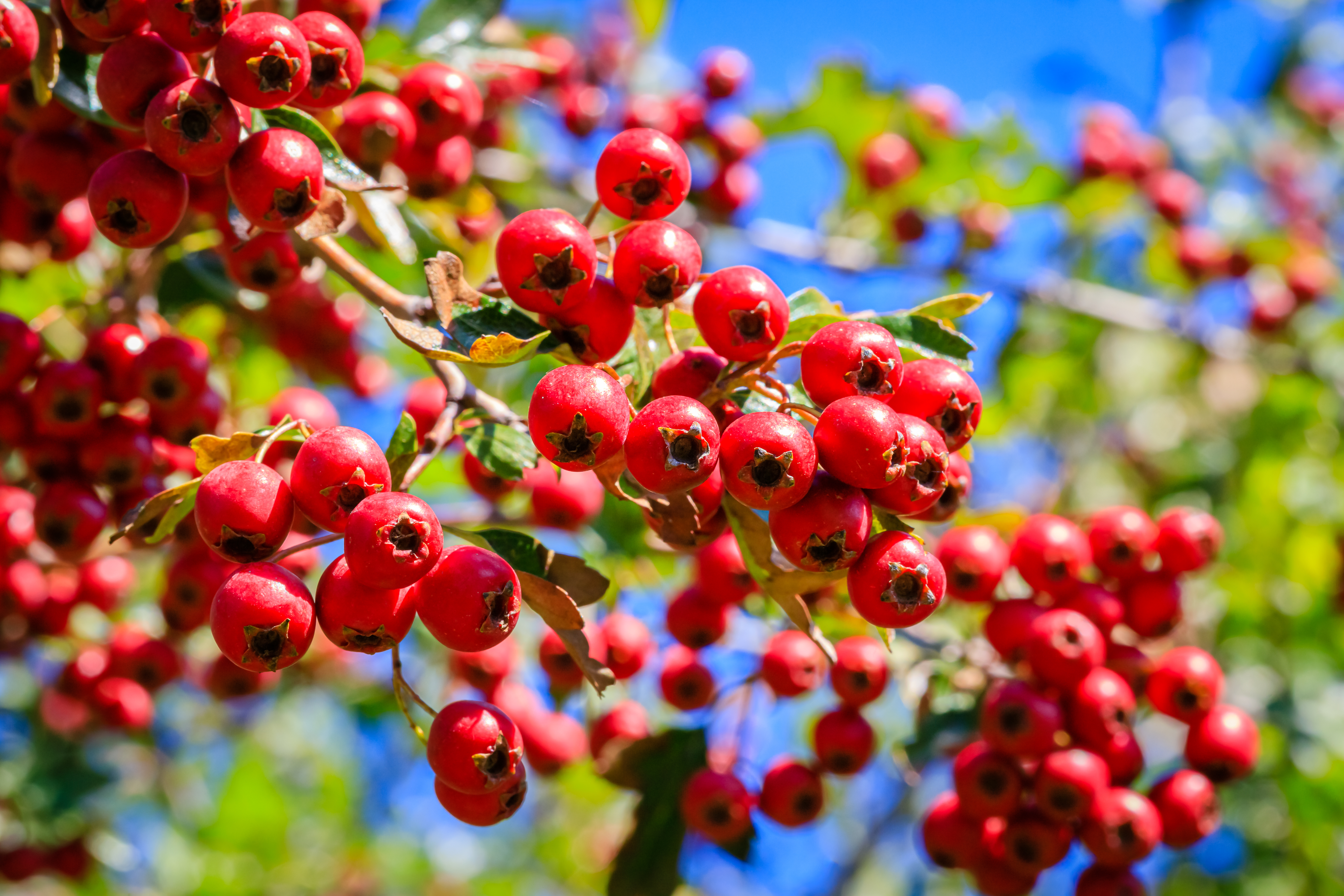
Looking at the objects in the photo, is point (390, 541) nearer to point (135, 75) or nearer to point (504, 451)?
point (504, 451)

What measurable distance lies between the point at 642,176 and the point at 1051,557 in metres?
1.37

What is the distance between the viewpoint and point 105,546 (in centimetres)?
290

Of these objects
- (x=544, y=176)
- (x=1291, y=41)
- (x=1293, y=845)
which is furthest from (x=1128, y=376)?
(x=544, y=176)

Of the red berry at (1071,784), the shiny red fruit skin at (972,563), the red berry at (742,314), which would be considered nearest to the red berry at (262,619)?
the red berry at (742,314)

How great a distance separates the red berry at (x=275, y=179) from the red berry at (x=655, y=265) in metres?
0.54

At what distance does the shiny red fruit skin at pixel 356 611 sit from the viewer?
4.99 ft

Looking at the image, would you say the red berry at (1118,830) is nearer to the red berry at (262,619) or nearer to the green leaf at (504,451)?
the green leaf at (504,451)

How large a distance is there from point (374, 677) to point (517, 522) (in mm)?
2051

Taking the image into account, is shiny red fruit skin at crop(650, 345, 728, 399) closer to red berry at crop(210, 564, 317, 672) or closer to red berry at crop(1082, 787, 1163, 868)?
red berry at crop(210, 564, 317, 672)

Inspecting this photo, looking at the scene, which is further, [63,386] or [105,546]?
[105,546]

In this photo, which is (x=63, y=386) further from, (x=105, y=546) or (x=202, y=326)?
(x=202, y=326)

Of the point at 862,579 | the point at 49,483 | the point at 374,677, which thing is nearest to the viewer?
the point at 862,579

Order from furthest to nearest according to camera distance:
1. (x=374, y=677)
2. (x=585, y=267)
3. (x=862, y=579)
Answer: (x=374, y=677)
(x=585, y=267)
(x=862, y=579)

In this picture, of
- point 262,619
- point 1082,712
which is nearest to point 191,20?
point 262,619
